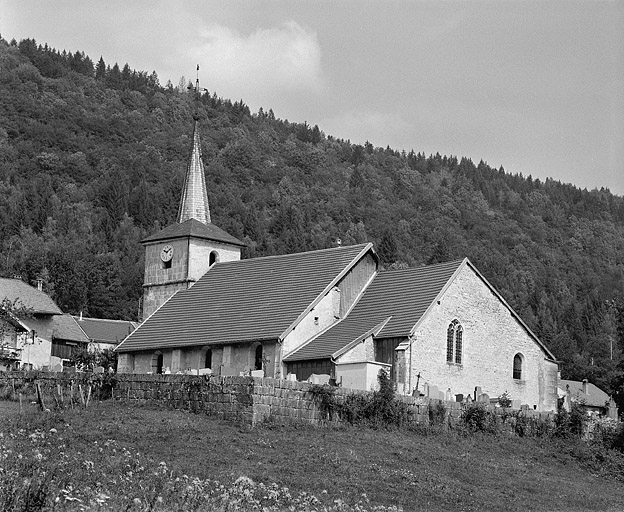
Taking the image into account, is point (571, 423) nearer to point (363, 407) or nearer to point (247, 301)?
point (363, 407)

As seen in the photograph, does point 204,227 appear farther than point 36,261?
No

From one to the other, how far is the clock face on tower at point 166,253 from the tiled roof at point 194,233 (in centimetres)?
53

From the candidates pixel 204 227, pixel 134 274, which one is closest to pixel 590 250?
pixel 134 274

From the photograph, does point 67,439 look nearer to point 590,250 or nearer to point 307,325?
point 307,325

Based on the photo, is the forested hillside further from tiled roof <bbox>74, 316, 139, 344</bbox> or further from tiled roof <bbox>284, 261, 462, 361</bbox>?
tiled roof <bbox>284, 261, 462, 361</bbox>

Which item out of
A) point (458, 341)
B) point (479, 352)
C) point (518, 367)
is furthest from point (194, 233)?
point (518, 367)

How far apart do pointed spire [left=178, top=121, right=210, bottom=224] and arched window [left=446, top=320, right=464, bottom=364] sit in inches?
775

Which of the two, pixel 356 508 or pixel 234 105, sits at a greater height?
pixel 234 105

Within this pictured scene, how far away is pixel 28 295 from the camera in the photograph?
78.1 meters

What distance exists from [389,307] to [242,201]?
11314 cm

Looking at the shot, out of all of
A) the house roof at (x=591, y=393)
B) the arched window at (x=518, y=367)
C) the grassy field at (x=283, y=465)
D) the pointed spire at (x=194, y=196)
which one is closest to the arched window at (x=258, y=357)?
the arched window at (x=518, y=367)

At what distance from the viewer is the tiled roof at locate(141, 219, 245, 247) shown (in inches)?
2559

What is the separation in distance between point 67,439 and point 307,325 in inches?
865

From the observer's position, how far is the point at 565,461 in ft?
135
